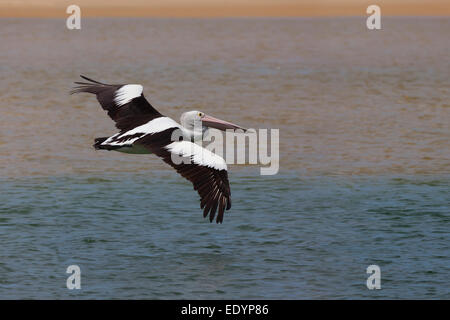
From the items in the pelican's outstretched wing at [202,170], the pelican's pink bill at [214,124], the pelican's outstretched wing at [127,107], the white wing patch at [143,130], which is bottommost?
the pelican's outstretched wing at [202,170]

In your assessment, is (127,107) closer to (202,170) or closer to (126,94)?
(126,94)

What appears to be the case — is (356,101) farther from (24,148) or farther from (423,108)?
(24,148)

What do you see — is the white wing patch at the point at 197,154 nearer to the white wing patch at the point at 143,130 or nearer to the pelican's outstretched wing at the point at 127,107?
the white wing patch at the point at 143,130

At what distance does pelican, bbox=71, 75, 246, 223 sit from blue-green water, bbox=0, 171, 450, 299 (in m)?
1.03

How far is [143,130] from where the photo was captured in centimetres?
1351

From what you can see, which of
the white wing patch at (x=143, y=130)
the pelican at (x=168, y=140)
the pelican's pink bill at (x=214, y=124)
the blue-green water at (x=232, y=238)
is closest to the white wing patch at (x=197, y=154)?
the pelican at (x=168, y=140)

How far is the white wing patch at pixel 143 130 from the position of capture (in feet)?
43.8

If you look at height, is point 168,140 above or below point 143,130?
below

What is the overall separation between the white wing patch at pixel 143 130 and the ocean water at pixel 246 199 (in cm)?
163

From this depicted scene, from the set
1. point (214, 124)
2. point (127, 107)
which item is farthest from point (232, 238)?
point (127, 107)

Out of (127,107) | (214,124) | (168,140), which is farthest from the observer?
(214,124)

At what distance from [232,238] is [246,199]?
2498 mm
